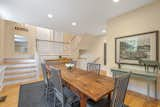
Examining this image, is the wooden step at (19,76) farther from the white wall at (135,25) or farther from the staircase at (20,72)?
the white wall at (135,25)

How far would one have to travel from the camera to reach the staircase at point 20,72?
3889mm

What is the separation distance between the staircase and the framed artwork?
12.5 ft

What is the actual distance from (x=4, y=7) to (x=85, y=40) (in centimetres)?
479

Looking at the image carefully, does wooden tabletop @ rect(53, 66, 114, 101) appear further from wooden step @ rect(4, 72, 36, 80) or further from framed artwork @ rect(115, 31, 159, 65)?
wooden step @ rect(4, 72, 36, 80)

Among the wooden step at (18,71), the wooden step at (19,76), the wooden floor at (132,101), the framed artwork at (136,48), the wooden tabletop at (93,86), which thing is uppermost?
the framed artwork at (136,48)

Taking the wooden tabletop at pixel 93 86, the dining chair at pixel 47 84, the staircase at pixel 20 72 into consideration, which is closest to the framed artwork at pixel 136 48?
the wooden tabletop at pixel 93 86

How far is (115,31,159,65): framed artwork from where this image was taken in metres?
2.57

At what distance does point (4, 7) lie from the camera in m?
3.08

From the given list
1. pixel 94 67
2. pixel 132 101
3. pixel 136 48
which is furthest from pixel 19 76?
pixel 136 48

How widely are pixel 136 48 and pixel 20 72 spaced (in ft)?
15.4

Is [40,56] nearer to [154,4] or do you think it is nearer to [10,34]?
[10,34]

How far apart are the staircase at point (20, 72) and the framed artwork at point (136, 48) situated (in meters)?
3.82

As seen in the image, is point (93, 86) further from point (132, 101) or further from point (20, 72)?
point (20, 72)

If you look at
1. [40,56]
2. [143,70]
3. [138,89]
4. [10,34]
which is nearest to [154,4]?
[143,70]
